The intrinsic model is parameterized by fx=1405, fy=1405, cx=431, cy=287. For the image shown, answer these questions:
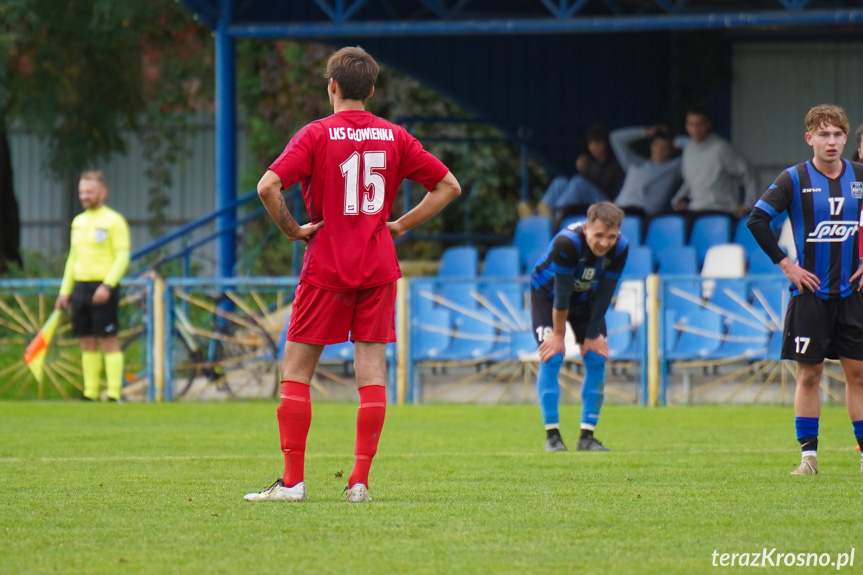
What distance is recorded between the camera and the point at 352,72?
237 inches

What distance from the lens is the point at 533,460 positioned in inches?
325

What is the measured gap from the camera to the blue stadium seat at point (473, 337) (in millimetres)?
14930

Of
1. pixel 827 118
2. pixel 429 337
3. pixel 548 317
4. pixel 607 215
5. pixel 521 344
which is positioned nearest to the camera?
pixel 827 118

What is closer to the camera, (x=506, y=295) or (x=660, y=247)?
(x=506, y=295)

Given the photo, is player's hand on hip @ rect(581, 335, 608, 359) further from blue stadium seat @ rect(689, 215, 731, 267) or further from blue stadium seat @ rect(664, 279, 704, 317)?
blue stadium seat @ rect(689, 215, 731, 267)

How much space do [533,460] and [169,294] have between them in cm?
804

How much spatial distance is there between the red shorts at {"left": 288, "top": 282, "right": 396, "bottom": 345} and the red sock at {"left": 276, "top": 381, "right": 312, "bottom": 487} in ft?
0.79

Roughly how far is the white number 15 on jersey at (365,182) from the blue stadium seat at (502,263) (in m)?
10.9

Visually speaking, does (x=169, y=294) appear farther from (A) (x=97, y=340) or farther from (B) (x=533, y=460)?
(B) (x=533, y=460)

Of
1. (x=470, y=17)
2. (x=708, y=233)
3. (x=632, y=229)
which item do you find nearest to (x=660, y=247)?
(x=632, y=229)

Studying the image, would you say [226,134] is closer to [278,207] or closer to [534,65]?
[534,65]

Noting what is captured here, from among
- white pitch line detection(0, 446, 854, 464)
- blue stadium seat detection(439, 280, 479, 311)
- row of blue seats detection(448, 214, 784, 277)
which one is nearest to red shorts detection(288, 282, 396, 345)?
white pitch line detection(0, 446, 854, 464)

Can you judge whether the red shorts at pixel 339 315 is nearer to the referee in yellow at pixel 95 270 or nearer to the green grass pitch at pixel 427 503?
the green grass pitch at pixel 427 503

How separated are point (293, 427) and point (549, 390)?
10.7 ft
